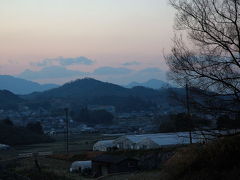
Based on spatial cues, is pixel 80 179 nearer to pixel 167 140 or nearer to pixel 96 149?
pixel 167 140

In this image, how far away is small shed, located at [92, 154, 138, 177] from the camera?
2902 centimetres

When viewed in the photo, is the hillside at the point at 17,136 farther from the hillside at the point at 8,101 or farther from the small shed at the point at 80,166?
the hillside at the point at 8,101

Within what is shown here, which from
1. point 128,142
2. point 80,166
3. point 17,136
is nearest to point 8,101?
point 17,136

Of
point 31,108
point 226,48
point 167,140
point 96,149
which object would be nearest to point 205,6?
point 226,48

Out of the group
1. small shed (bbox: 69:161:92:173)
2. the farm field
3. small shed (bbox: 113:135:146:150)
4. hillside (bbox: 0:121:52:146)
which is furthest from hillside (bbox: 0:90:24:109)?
small shed (bbox: 69:161:92:173)

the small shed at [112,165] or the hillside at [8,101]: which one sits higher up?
the hillside at [8,101]

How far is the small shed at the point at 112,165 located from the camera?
2902cm

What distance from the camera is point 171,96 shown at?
464 inches

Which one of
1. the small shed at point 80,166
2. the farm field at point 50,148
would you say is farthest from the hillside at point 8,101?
the small shed at point 80,166

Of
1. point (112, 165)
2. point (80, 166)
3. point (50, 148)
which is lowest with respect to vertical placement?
point (80, 166)

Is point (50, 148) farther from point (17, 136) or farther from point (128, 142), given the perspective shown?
point (128, 142)

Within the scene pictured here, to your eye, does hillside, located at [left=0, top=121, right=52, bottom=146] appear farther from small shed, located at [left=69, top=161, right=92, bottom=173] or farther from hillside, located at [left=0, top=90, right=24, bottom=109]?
hillside, located at [left=0, top=90, right=24, bottom=109]

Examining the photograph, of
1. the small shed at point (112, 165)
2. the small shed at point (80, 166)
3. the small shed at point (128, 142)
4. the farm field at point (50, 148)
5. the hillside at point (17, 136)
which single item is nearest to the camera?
the small shed at point (112, 165)

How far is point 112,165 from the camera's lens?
2911 cm
